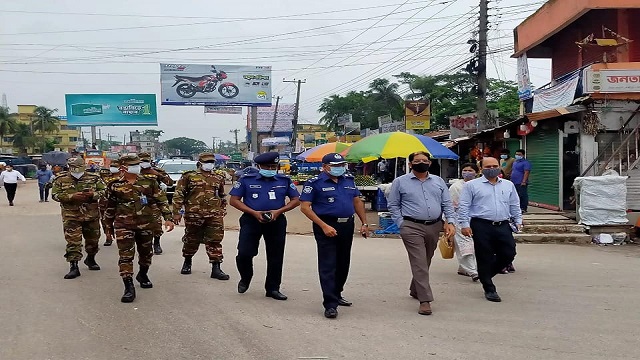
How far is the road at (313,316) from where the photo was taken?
4.80 meters

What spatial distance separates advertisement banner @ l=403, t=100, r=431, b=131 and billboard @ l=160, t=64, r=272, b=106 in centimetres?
1279

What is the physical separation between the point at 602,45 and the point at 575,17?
1.87 metres

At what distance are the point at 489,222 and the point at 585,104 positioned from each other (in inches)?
336

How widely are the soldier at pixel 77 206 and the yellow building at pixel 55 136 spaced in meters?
75.0

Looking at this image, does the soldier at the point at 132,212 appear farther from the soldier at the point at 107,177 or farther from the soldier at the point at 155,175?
the soldier at the point at 107,177

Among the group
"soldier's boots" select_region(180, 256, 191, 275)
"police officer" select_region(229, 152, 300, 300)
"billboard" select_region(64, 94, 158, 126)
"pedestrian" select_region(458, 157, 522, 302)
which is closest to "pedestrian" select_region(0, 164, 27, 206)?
"soldier's boots" select_region(180, 256, 191, 275)

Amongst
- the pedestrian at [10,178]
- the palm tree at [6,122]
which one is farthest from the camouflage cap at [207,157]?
the palm tree at [6,122]

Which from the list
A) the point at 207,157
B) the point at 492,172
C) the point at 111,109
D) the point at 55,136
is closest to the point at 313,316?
the point at 492,172

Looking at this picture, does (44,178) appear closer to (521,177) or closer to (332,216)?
(521,177)

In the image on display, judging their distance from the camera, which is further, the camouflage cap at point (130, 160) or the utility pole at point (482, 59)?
the utility pole at point (482, 59)

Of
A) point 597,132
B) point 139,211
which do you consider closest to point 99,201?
point 139,211

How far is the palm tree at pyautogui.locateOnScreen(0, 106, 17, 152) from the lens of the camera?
7006cm

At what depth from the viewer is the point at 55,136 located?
91.4 meters

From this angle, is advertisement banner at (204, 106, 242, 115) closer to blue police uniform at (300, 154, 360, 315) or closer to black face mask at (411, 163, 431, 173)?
blue police uniform at (300, 154, 360, 315)
